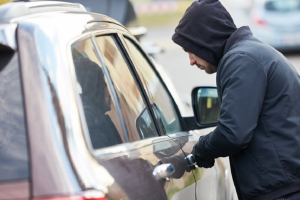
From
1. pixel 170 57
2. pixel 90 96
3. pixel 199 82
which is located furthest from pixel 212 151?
pixel 170 57

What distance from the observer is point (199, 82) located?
1330cm

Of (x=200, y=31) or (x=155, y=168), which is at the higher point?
(x=200, y=31)

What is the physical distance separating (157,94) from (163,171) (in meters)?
1.15

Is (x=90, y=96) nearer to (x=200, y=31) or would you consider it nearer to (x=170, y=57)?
(x=200, y=31)

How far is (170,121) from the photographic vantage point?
3.63 metres

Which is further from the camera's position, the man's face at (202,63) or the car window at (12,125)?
the man's face at (202,63)

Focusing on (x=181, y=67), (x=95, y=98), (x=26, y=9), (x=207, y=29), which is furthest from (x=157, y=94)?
(x=181, y=67)

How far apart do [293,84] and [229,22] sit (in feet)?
1.66

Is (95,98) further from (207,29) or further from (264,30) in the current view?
(264,30)

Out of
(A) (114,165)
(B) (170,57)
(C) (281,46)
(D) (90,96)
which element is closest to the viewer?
(A) (114,165)

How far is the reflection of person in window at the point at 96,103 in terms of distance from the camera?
226cm

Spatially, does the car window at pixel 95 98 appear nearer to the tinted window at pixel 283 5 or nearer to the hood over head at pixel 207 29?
the hood over head at pixel 207 29

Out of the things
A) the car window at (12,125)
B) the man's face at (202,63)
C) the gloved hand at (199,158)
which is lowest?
the gloved hand at (199,158)

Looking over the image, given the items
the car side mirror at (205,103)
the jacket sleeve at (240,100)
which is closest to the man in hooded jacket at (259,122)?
the jacket sleeve at (240,100)
